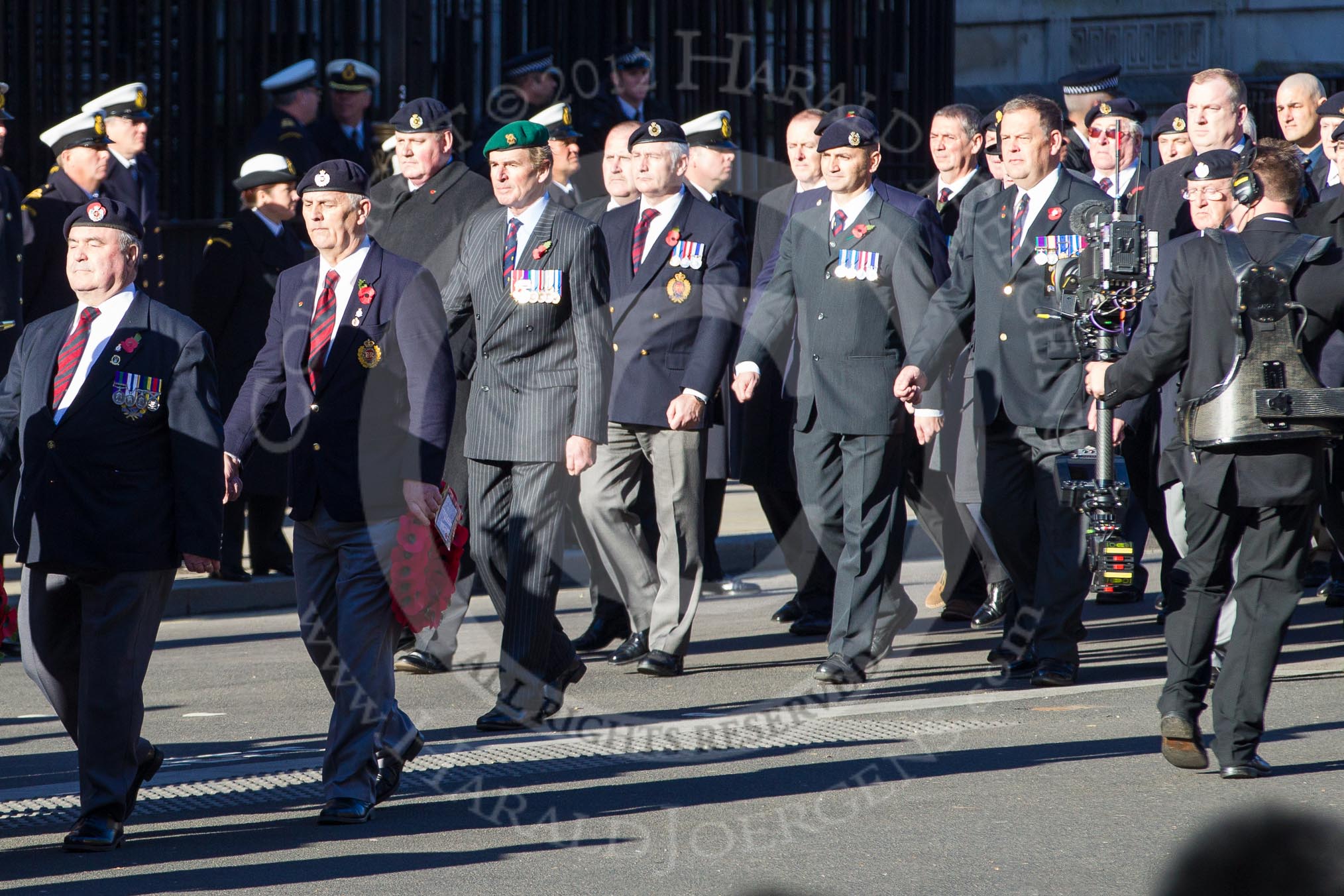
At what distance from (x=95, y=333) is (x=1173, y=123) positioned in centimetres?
638

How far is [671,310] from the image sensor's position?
7.27 m

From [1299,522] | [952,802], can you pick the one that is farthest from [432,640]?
[1299,522]

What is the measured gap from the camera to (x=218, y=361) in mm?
9477

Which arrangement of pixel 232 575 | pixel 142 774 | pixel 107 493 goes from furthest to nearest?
pixel 232 575
pixel 142 774
pixel 107 493

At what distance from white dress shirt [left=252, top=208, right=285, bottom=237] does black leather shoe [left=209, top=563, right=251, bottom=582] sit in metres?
1.76

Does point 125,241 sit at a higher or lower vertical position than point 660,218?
lower

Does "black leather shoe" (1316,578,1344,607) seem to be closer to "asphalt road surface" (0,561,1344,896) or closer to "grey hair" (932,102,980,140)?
"asphalt road surface" (0,561,1344,896)

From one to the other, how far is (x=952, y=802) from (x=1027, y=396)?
93.1 inches

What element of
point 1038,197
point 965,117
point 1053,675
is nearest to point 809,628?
point 1053,675

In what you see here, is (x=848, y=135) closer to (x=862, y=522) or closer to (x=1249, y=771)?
(x=862, y=522)

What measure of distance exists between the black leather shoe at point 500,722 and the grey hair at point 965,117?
415 centimetres

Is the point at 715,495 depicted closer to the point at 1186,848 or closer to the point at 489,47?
the point at 489,47

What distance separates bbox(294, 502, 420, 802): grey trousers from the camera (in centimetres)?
481

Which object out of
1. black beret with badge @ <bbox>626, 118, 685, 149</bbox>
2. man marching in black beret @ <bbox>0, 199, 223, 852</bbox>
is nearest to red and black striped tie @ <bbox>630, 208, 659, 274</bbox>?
black beret with badge @ <bbox>626, 118, 685, 149</bbox>
